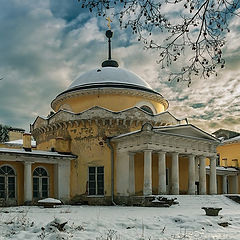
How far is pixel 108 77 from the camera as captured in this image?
29.1 m

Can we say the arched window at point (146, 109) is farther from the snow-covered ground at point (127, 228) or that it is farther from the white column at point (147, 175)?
the snow-covered ground at point (127, 228)

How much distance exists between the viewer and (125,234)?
416 inches

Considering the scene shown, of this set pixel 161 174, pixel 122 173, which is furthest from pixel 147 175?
pixel 122 173

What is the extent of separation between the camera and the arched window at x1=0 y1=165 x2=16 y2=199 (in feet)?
75.1

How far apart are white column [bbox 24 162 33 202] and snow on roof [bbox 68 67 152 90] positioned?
8390mm

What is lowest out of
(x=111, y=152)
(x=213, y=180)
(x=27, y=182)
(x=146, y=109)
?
(x=213, y=180)

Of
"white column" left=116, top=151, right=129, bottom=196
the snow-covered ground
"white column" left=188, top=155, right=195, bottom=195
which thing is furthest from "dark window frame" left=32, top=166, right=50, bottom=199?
the snow-covered ground

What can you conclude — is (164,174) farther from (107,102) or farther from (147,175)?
(107,102)

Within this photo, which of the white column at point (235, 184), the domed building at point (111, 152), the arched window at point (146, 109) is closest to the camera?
the domed building at point (111, 152)

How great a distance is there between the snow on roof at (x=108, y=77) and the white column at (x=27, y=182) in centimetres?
839

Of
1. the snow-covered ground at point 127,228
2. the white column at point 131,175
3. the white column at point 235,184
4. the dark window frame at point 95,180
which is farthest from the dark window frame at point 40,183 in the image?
the white column at point 235,184

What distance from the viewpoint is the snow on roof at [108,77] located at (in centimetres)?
2889

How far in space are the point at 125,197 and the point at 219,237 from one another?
13.6 metres

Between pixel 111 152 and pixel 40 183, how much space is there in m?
5.07
